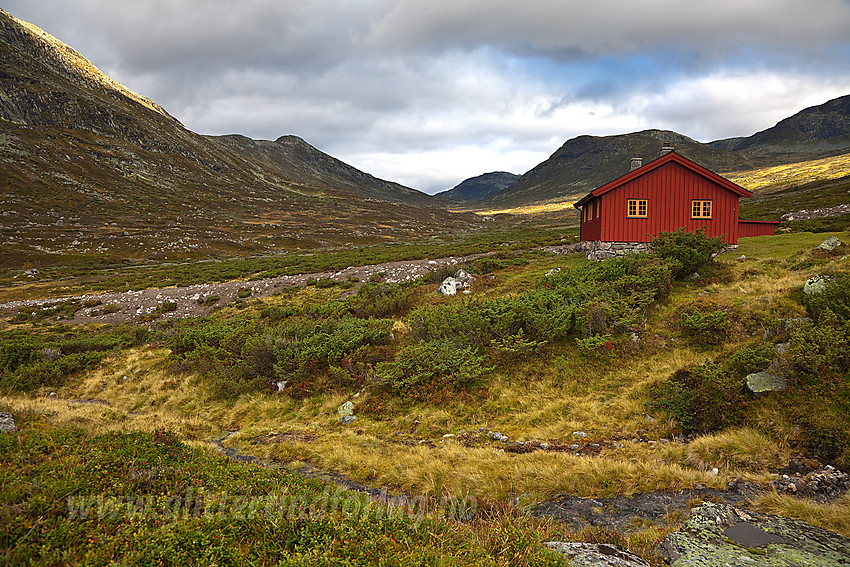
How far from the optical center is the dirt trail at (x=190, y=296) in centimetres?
2397

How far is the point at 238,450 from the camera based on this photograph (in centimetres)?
825

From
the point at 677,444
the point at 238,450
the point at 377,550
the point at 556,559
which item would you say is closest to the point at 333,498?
the point at 377,550

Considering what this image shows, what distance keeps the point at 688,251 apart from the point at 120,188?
125 m

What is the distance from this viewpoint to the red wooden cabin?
23.0 metres

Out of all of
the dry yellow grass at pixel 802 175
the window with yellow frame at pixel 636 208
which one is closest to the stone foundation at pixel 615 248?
the window with yellow frame at pixel 636 208

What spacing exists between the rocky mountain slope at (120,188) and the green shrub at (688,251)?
196 feet

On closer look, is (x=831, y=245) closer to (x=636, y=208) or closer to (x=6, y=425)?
(x=636, y=208)

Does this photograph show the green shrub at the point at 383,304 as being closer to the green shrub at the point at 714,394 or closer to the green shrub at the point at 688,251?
the green shrub at the point at 688,251

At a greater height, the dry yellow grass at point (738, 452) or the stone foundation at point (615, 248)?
the stone foundation at point (615, 248)

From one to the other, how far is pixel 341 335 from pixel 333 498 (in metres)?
7.88

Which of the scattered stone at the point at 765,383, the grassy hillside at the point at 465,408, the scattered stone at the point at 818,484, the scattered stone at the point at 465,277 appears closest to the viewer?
the grassy hillside at the point at 465,408

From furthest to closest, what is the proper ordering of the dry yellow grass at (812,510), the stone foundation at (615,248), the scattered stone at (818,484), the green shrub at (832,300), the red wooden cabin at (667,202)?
the stone foundation at (615,248) < the red wooden cabin at (667,202) < the green shrub at (832,300) < the scattered stone at (818,484) < the dry yellow grass at (812,510)

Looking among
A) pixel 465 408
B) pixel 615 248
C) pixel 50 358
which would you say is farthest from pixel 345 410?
pixel 615 248

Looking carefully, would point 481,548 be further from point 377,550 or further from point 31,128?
point 31,128
